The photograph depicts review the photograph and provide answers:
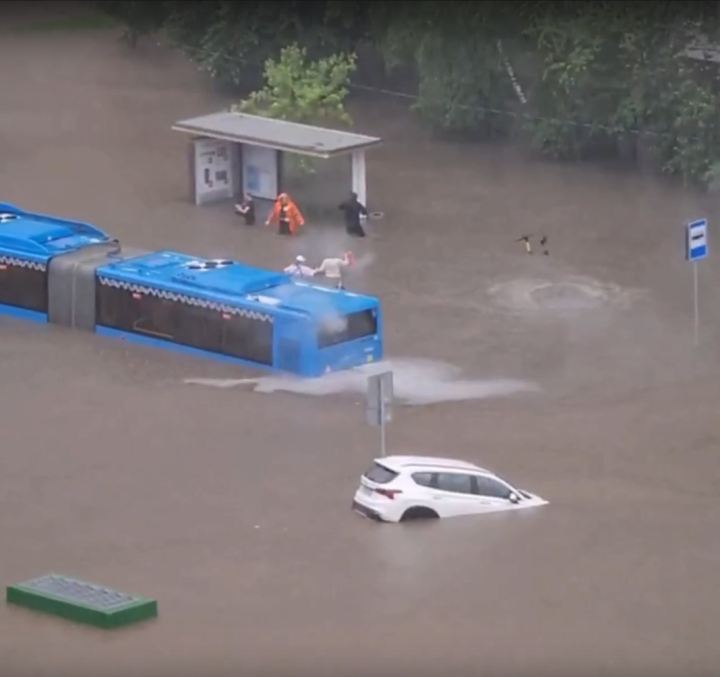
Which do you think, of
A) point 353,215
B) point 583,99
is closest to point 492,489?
point 353,215

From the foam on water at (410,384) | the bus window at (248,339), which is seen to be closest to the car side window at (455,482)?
the foam on water at (410,384)

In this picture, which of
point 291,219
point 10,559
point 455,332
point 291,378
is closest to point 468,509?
point 10,559

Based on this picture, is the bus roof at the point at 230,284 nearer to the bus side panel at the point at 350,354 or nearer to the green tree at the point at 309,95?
the bus side panel at the point at 350,354

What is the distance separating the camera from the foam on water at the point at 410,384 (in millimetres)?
17344

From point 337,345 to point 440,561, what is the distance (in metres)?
6.26

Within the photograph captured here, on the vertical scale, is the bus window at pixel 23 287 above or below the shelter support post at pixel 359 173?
below

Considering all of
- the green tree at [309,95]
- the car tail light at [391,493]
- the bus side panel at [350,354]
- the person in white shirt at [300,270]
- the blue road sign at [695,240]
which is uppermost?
the green tree at [309,95]

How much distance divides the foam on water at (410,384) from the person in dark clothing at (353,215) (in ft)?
20.8

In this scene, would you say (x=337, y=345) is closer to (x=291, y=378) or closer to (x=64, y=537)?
(x=291, y=378)

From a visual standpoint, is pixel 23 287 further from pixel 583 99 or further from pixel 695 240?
pixel 583 99

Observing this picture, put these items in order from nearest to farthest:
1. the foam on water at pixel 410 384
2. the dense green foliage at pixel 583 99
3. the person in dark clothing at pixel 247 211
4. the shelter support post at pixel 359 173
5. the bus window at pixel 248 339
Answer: the foam on water at pixel 410 384, the bus window at pixel 248 339, the person in dark clothing at pixel 247 211, the shelter support post at pixel 359 173, the dense green foliage at pixel 583 99

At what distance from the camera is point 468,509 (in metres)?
13.6

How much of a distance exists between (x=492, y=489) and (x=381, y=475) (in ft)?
2.93

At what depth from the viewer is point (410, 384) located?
17688 mm
